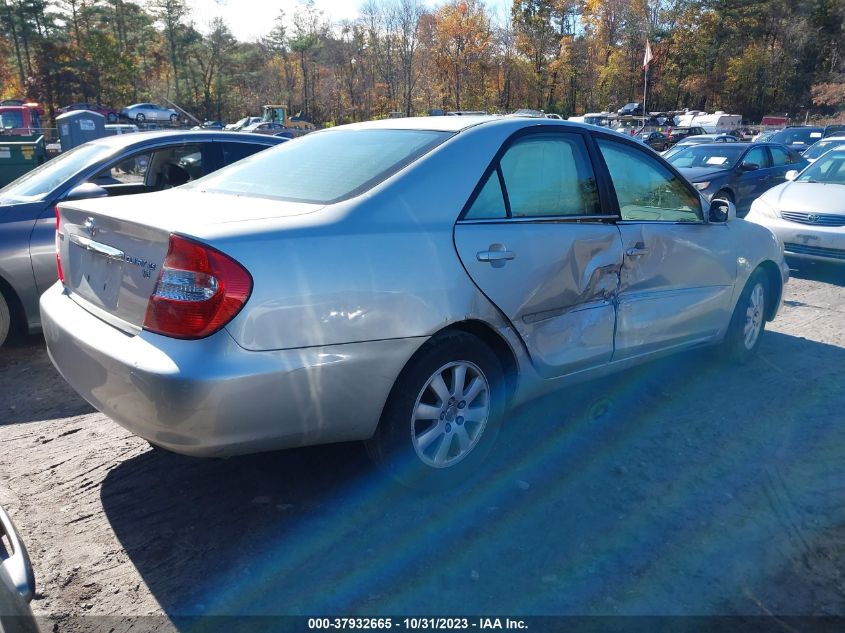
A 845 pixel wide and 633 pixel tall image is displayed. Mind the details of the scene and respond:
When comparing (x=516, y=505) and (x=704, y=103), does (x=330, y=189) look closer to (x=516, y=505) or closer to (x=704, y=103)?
(x=516, y=505)

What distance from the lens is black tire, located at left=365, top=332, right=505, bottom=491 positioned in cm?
296

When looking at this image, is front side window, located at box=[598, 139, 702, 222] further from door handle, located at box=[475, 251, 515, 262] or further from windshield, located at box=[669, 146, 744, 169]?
windshield, located at box=[669, 146, 744, 169]

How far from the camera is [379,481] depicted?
3.36m

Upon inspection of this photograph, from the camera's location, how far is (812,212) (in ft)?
27.2

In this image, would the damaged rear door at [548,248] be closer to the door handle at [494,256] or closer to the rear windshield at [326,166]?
the door handle at [494,256]

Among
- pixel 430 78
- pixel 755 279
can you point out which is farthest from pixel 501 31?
pixel 755 279

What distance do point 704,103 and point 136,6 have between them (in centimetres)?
5251

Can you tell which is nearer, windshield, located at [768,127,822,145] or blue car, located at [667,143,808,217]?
blue car, located at [667,143,808,217]

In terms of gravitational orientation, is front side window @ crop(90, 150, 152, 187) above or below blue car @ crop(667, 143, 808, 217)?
above

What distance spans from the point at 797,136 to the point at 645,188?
2523 centimetres

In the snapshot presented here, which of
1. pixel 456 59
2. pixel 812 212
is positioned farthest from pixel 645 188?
pixel 456 59

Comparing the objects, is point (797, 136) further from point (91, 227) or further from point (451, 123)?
point (91, 227)

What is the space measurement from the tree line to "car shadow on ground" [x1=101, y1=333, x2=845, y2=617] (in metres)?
58.3

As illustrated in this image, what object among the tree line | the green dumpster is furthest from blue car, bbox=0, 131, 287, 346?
the tree line
